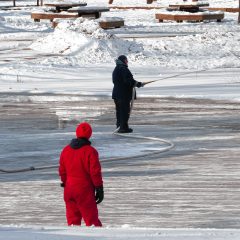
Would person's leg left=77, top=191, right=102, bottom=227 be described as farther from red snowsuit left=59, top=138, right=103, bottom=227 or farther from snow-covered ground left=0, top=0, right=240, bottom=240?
snow-covered ground left=0, top=0, right=240, bottom=240

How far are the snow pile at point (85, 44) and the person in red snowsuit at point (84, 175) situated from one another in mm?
23084

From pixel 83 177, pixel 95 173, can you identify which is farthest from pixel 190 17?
pixel 95 173

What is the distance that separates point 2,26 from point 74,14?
3707mm

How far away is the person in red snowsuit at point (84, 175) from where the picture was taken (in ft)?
37.1

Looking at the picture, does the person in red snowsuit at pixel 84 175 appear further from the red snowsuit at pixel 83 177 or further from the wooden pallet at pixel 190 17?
the wooden pallet at pixel 190 17

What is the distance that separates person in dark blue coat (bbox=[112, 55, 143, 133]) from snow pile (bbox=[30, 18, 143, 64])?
545 inches

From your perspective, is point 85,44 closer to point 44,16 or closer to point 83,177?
point 44,16

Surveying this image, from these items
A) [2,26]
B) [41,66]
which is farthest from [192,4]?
[41,66]

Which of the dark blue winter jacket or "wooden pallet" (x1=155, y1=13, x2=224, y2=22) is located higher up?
the dark blue winter jacket

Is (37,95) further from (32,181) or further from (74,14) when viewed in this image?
(74,14)

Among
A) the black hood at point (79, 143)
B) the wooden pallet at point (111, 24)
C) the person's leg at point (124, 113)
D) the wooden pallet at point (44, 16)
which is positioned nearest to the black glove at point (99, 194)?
the black hood at point (79, 143)

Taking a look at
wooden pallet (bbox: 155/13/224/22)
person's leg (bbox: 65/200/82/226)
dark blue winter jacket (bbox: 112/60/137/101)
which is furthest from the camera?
wooden pallet (bbox: 155/13/224/22)

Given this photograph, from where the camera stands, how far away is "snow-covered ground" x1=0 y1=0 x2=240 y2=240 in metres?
13.0

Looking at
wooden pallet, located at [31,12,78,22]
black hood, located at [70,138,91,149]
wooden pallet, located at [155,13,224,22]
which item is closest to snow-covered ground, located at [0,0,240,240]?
wooden pallet, located at [155,13,224,22]
